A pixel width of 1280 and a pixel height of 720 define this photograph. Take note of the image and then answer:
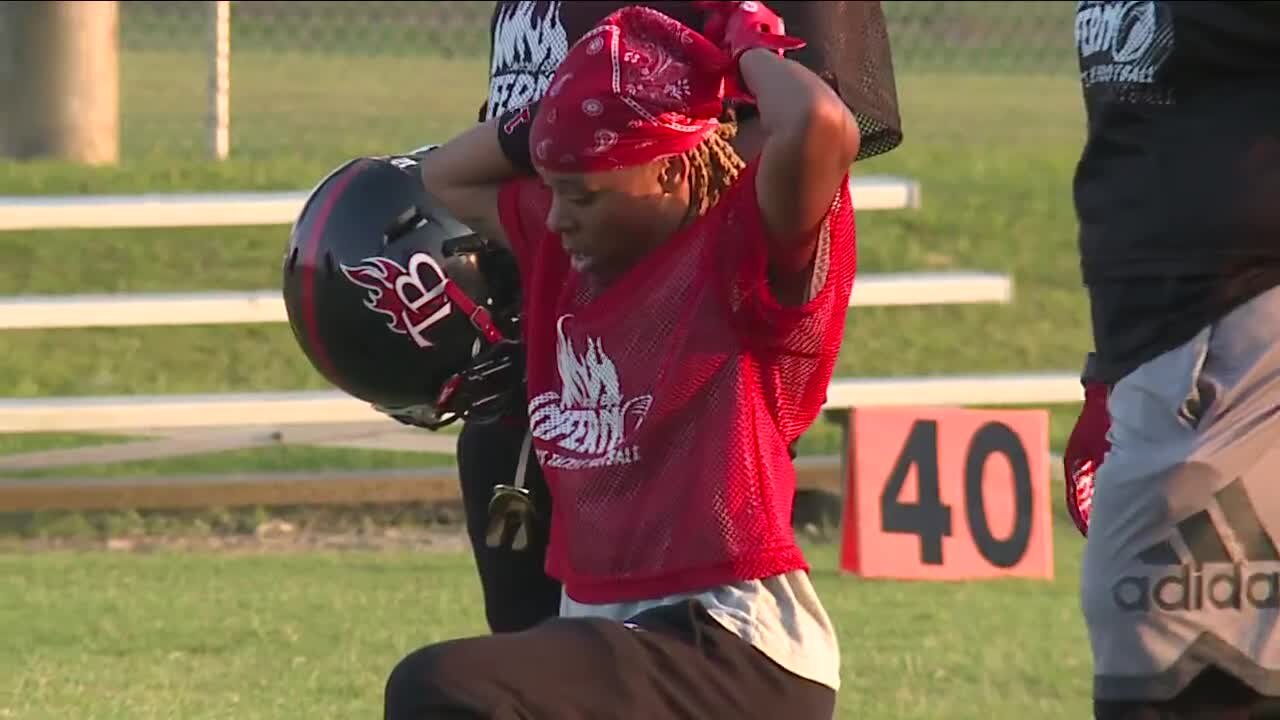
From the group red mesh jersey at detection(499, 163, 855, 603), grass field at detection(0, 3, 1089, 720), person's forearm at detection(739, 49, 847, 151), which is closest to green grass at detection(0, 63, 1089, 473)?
grass field at detection(0, 3, 1089, 720)

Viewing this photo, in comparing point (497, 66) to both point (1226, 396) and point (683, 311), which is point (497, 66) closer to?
point (683, 311)

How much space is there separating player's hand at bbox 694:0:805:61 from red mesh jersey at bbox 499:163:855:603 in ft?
0.67

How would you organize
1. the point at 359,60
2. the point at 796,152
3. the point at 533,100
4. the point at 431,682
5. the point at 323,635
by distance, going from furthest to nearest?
the point at 359,60
the point at 323,635
the point at 533,100
the point at 796,152
the point at 431,682

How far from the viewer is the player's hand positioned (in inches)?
151

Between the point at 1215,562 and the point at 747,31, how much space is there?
3.37 feet

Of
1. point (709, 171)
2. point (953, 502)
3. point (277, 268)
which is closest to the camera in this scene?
point (709, 171)

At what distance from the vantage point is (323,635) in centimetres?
688

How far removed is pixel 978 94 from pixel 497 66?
17458 mm

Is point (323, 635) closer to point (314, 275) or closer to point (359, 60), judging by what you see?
point (314, 275)

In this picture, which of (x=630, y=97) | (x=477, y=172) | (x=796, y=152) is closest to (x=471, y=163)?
(x=477, y=172)

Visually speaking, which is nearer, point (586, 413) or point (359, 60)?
point (586, 413)

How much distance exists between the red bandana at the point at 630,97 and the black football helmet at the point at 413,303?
19.7 inches

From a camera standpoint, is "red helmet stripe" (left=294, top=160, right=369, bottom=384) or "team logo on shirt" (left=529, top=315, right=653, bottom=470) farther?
"red helmet stripe" (left=294, top=160, right=369, bottom=384)

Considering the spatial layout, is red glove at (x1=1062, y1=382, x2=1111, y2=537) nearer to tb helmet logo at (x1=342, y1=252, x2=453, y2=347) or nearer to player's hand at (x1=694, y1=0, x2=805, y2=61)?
player's hand at (x1=694, y1=0, x2=805, y2=61)
